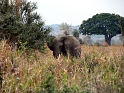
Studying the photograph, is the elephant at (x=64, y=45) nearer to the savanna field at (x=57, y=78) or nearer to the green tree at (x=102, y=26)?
the savanna field at (x=57, y=78)

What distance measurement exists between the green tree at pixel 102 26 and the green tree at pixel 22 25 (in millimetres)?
38182

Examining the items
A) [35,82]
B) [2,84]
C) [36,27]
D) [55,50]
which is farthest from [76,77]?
[36,27]

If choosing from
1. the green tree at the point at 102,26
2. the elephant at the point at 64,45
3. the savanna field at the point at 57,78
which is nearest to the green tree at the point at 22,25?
the elephant at the point at 64,45

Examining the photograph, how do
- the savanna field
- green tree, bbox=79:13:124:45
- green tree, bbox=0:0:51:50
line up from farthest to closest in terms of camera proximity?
green tree, bbox=79:13:124:45 < green tree, bbox=0:0:51:50 < the savanna field

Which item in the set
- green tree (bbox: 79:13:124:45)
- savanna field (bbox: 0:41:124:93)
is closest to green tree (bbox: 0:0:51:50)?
savanna field (bbox: 0:41:124:93)

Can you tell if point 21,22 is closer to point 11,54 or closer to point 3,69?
point 11,54

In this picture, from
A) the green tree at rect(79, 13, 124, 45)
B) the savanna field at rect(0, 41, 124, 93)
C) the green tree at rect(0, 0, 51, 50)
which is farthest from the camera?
the green tree at rect(79, 13, 124, 45)

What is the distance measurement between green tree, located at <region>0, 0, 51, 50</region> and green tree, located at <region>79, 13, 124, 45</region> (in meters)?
38.2

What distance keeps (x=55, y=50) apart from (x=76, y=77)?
251 inches

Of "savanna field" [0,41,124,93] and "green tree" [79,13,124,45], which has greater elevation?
"green tree" [79,13,124,45]

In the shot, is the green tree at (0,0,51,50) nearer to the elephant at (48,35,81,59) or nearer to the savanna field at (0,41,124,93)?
the elephant at (48,35,81,59)

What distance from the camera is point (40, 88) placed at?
4.40 meters

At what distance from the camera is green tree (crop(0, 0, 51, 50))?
11293 millimetres

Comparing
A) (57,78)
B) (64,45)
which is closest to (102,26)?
(64,45)
